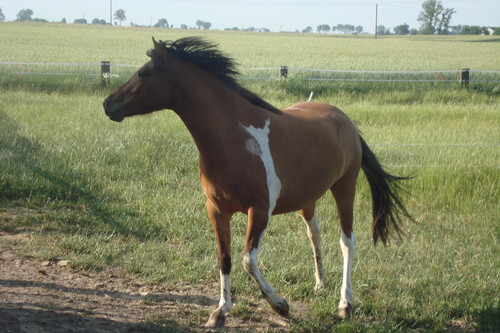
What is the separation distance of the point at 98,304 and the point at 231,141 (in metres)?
1.66

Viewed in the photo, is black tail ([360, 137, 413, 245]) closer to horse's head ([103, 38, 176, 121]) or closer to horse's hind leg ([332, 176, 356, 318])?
horse's hind leg ([332, 176, 356, 318])

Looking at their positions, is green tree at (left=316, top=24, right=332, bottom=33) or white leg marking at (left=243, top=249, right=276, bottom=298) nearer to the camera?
white leg marking at (left=243, top=249, right=276, bottom=298)

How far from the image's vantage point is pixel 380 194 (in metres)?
5.98

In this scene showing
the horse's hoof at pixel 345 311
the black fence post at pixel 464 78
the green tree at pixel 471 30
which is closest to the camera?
the horse's hoof at pixel 345 311

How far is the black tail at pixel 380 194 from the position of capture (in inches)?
232

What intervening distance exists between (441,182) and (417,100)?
10855 mm

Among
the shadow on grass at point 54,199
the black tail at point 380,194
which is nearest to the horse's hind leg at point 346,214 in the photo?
the black tail at point 380,194

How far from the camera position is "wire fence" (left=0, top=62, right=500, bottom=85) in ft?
63.1

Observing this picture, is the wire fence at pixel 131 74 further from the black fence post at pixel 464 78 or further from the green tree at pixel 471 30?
the green tree at pixel 471 30

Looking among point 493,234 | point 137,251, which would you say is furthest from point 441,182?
point 137,251

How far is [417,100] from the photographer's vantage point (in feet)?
61.4

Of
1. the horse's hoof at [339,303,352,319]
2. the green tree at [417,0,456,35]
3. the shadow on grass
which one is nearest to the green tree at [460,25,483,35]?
the green tree at [417,0,456,35]

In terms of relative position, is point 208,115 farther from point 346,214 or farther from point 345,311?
point 345,311

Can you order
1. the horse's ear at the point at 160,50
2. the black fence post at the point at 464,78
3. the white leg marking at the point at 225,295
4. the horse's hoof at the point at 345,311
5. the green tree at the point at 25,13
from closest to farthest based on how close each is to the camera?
1. the horse's ear at the point at 160,50
2. the white leg marking at the point at 225,295
3. the horse's hoof at the point at 345,311
4. the black fence post at the point at 464,78
5. the green tree at the point at 25,13
